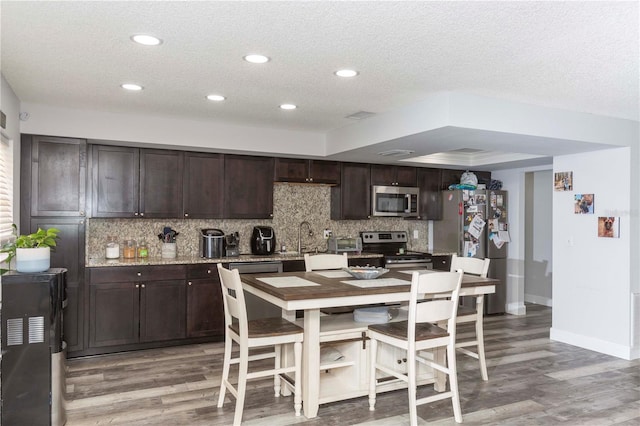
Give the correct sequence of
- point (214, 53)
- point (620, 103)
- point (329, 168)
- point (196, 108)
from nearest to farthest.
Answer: point (214, 53) < point (620, 103) < point (196, 108) < point (329, 168)

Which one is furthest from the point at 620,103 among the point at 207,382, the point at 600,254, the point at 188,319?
the point at 188,319

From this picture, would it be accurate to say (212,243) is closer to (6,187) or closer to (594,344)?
(6,187)

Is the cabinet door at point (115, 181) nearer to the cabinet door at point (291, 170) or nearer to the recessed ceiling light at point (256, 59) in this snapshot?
the cabinet door at point (291, 170)

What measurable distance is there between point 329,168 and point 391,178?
0.99m

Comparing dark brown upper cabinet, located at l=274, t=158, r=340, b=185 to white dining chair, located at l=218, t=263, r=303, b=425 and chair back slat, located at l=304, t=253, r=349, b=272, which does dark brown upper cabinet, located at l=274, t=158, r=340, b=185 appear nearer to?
chair back slat, located at l=304, t=253, r=349, b=272

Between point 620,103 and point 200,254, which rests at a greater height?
point 620,103

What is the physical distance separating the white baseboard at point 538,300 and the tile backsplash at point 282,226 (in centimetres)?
212

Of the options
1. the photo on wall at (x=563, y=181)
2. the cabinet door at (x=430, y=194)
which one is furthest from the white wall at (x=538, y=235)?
the photo on wall at (x=563, y=181)

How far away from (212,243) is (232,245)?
0.83 ft

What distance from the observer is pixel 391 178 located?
646 cm

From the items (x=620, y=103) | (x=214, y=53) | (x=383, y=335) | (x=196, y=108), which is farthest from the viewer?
(x=196, y=108)

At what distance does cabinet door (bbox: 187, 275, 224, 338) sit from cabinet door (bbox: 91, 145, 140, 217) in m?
1.02

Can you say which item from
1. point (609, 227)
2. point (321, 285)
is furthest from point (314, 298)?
point (609, 227)

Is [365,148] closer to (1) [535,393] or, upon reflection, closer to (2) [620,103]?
(2) [620,103]
